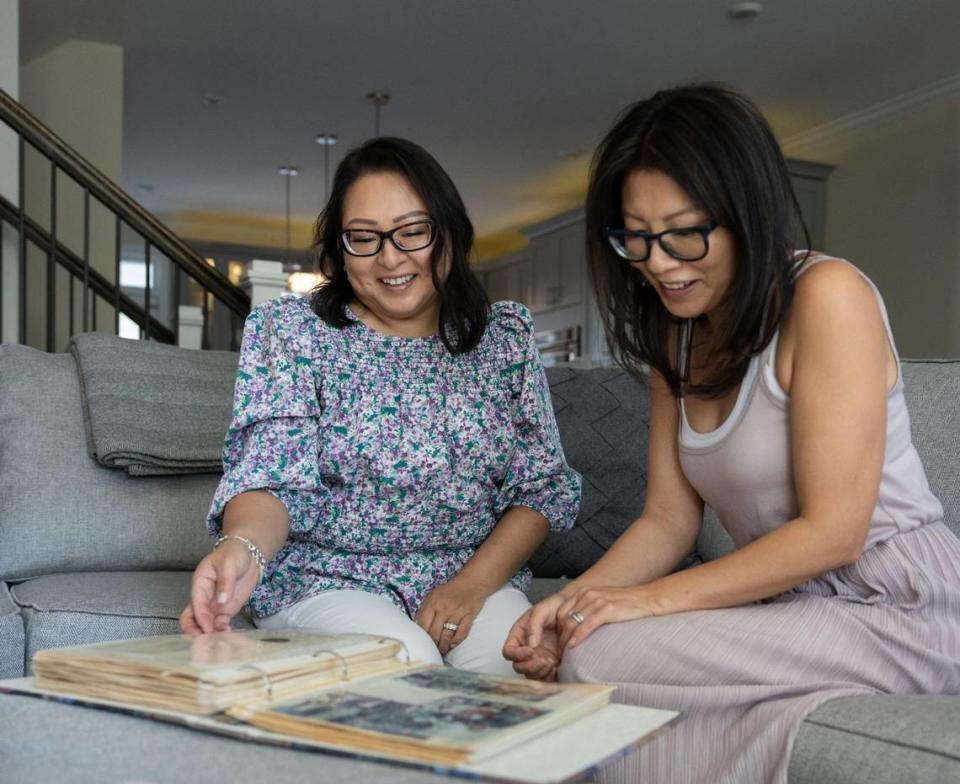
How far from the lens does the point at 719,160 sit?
1.14 m

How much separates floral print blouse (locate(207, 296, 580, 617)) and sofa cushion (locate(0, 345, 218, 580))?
503 millimetres

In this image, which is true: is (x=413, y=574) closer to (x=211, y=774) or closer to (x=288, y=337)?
(x=288, y=337)

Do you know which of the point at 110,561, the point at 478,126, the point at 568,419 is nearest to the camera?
the point at 110,561

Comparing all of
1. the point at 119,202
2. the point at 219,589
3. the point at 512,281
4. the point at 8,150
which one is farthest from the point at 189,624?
the point at 512,281

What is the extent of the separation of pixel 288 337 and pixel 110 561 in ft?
2.19

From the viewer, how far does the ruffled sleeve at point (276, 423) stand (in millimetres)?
1454

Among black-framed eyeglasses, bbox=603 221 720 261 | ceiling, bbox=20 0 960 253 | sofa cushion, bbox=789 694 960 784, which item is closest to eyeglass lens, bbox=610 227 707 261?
black-framed eyeglasses, bbox=603 221 720 261

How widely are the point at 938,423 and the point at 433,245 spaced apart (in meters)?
0.85

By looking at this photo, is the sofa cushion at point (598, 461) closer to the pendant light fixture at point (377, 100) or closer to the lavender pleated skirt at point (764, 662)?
the lavender pleated skirt at point (764, 662)

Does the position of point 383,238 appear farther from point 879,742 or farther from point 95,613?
point 879,742

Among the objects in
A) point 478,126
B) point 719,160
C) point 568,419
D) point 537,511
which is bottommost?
point 537,511

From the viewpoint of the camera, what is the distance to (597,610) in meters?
1.15

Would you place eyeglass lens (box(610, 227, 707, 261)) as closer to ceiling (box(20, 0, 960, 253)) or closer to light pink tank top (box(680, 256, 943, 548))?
light pink tank top (box(680, 256, 943, 548))

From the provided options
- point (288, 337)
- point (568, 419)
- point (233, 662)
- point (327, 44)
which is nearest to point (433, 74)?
point (327, 44)
